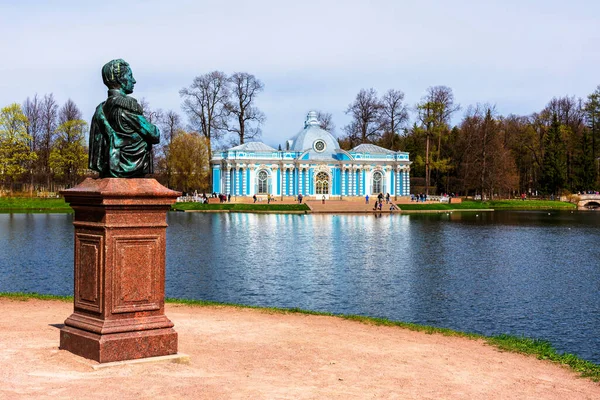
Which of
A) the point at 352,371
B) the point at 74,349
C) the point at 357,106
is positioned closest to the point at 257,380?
the point at 352,371

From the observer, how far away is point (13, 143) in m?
65.0

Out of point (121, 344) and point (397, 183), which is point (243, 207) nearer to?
point (397, 183)

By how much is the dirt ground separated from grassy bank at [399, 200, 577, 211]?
51.5m

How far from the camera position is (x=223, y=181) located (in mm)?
68750

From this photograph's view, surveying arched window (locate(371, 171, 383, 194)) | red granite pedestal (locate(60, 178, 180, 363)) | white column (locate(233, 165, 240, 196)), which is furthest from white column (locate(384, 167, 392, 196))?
red granite pedestal (locate(60, 178, 180, 363))

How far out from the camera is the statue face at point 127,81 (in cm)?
864

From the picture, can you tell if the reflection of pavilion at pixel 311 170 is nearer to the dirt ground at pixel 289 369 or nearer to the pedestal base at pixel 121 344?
the dirt ground at pixel 289 369

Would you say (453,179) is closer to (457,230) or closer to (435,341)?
(457,230)

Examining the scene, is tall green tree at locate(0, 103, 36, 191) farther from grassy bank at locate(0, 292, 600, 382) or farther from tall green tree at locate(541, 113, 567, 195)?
grassy bank at locate(0, 292, 600, 382)

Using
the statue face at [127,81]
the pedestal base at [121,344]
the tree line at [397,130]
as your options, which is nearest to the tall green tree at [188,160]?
the tree line at [397,130]

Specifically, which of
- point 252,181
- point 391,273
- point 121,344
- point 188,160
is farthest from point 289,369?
point 252,181

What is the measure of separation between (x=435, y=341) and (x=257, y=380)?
3731 mm

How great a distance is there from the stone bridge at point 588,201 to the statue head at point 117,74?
71935 mm

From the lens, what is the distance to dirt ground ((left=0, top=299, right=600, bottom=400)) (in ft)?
22.7
